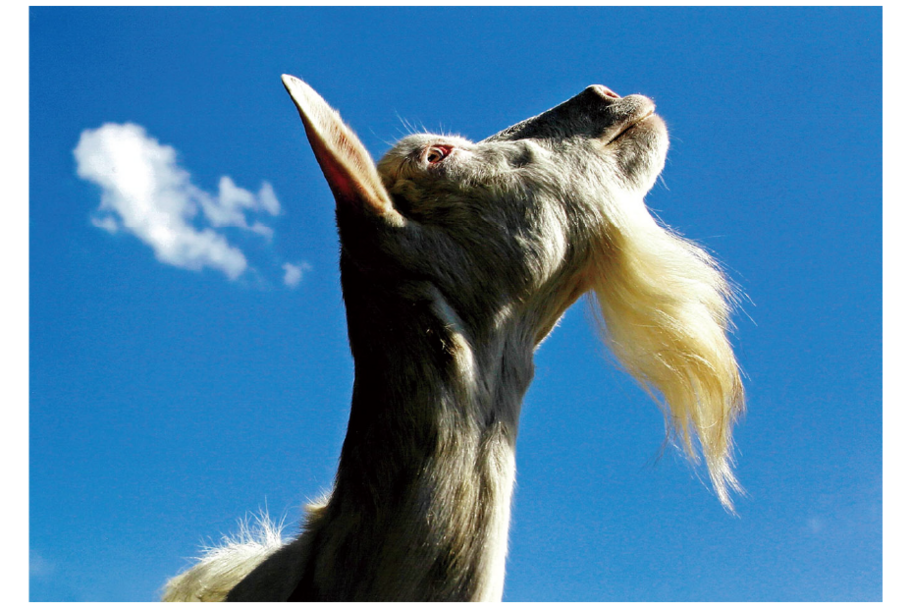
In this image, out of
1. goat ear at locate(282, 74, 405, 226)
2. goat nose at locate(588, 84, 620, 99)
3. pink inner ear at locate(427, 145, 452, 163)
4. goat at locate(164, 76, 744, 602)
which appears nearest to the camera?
goat at locate(164, 76, 744, 602)

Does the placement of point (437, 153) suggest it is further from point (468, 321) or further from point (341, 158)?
point (468, 321)

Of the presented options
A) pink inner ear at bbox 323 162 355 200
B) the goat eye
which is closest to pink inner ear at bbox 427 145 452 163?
the goat eye

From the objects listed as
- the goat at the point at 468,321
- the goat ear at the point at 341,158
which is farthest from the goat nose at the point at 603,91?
the goat ear at the point at 341,158

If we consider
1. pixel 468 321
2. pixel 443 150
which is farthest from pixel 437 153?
pixel 468 321

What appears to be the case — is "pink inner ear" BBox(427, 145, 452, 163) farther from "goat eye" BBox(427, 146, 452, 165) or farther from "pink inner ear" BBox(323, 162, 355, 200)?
"pink inner ear" BBox(323, 162, 355, 200)

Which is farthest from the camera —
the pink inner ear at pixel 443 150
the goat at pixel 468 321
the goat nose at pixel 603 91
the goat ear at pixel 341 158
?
the goat nose at pixel 603 91

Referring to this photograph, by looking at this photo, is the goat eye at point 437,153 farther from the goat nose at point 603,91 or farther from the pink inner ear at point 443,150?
→ the goat nose at point 603,91

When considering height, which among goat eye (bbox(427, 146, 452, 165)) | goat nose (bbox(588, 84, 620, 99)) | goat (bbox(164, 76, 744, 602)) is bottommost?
goat (bbox(164, 76, 744, 602))

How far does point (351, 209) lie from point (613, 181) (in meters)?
1.32

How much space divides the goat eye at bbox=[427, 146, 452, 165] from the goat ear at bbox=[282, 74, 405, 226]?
0.51 m

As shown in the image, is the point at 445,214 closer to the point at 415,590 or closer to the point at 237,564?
the point at 415,590

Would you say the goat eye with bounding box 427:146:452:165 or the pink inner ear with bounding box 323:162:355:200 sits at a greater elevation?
the goat eye with bounding box 427:146:452:165

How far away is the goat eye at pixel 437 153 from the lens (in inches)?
136

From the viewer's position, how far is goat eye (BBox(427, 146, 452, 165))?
3447mm
